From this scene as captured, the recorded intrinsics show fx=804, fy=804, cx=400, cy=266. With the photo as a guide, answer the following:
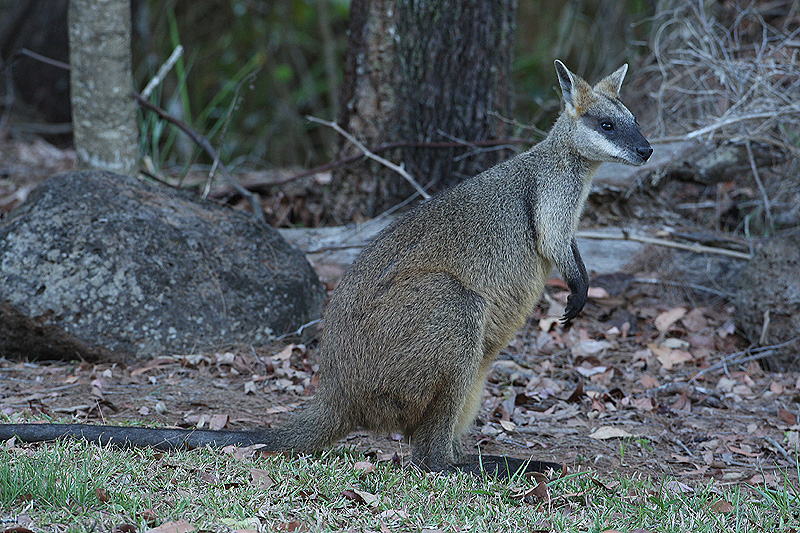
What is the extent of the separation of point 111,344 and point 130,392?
48cm

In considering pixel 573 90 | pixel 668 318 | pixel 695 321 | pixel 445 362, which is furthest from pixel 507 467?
pixel 695 321

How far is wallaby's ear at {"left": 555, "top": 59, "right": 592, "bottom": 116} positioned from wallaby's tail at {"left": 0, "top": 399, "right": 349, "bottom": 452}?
2.21 metres

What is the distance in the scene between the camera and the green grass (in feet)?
10.5

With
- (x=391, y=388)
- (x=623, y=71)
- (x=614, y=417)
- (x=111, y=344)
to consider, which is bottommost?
(x=614, y=417)

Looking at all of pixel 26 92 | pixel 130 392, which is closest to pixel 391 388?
pixel 130 392

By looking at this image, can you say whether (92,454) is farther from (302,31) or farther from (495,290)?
(302,31)

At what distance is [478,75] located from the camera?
7.02 m

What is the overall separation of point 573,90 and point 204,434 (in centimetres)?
279

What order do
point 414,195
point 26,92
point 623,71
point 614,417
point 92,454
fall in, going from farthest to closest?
point 26,92, point 414,195, point 614,417, point 623,71, point 92,454

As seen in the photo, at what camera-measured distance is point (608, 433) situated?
4938 mm

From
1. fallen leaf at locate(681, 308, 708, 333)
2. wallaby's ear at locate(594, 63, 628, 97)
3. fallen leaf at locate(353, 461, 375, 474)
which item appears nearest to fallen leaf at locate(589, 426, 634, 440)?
fallen leaf at locate(353, 461, 375, 474)

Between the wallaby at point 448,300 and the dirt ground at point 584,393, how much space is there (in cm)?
50

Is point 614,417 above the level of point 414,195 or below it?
below

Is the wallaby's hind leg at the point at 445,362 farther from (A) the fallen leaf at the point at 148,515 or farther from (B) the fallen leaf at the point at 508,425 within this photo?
(A) the fallen leaf at the point at 148,515
